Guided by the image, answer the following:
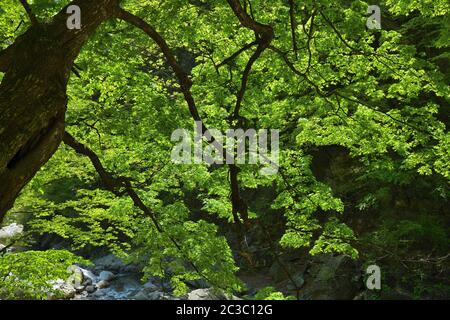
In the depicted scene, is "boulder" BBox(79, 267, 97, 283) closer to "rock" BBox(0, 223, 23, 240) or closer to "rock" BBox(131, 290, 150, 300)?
"rock" BBox(131, 290, 150, 300)

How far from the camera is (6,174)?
2762mm

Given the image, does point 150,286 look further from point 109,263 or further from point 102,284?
point 109,263

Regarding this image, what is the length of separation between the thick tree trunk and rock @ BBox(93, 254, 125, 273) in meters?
19.5

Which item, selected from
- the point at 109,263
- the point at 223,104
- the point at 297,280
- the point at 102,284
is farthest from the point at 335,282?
the point at 109,263

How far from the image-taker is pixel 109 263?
22094 millimetres

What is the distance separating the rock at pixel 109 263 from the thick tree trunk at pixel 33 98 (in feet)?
63.9

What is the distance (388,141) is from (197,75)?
3.28 m

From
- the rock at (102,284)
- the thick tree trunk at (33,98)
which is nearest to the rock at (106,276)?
the rock at (102,284)

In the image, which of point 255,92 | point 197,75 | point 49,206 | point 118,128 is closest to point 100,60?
point 118,128

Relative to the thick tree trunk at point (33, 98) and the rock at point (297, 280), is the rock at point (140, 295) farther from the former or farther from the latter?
the thick tree trunk at point (33, 98)

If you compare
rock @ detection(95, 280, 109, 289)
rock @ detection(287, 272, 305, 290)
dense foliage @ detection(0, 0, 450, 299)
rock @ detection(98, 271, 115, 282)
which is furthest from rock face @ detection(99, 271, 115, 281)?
dense foliage @ detection(0, 0, 450, 299)

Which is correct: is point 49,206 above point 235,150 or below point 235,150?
below

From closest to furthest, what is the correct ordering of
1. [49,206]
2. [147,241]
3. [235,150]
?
[147,241] < [235,150] < [49,206]
